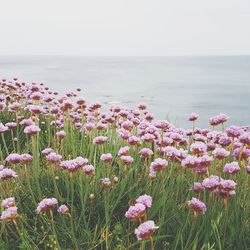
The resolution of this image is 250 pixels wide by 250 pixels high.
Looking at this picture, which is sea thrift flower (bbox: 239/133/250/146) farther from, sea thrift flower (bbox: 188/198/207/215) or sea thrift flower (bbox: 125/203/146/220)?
sea thrift flower (bbox: 125/203/146/220)

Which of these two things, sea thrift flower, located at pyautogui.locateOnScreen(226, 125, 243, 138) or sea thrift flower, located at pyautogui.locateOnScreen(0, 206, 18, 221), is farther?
sea thrift flower, located at pyautogui.locateOnScreen(226, 125, 243, 138)

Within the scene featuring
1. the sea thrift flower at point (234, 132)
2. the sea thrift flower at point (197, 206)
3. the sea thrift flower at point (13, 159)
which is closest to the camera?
the sea thrift flower at point (197, 206)

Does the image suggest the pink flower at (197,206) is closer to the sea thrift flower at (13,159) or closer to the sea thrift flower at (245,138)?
the sea thrift flower at (245,138)

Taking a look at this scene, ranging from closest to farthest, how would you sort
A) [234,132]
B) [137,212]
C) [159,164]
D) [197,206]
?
[137,212]
[197,206]
[159,164]
[234,132]

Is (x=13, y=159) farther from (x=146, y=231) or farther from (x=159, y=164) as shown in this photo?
(x=146, y=231)

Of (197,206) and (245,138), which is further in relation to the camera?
(245,138)

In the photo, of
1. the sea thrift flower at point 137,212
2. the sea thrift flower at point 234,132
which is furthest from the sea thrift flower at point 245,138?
the sea thrift flower at point 137,212

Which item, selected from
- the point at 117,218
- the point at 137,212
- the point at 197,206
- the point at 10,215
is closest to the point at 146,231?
the point at 137,212

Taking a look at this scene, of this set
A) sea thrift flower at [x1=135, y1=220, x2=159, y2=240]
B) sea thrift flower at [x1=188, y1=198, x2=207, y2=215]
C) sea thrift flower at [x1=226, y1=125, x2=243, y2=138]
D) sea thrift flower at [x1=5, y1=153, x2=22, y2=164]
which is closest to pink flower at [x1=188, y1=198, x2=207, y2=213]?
sea thrift flower at [x1=188, y1=198, x2=207, y2=215]

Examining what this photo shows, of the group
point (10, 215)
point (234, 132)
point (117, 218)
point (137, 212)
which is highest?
point (234, 132)

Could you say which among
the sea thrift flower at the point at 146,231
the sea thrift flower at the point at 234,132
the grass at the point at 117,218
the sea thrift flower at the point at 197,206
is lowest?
the grass at the point at 117,218

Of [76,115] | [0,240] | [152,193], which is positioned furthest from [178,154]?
[76,115]

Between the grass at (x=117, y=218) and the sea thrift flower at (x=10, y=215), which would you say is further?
the grass at (x=117, y=218)

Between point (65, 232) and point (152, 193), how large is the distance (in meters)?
0.69
